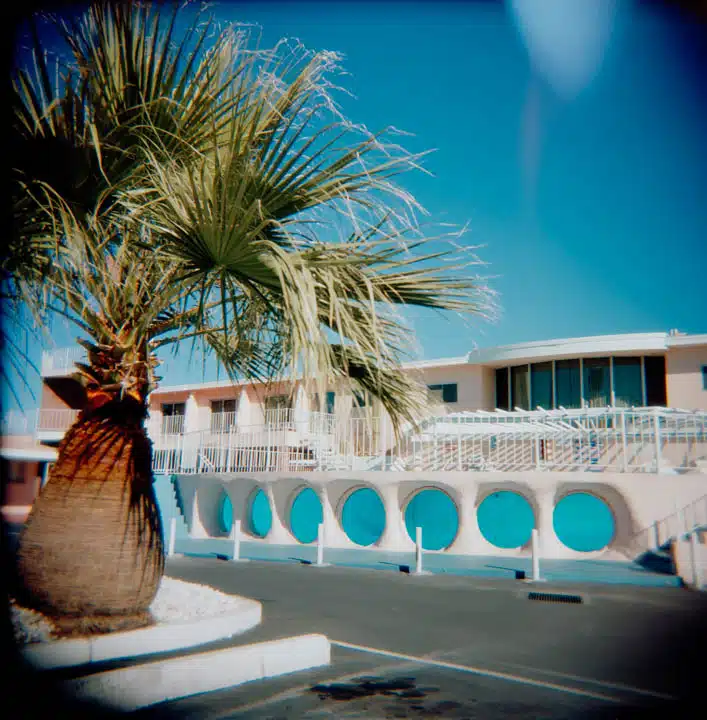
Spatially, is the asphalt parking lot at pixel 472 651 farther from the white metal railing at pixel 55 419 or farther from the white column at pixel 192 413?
the white metal railing at pixel 55 419

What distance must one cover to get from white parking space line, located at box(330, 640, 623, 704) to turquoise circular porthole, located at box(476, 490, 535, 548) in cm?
992

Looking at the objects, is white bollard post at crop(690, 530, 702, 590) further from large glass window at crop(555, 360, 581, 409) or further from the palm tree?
large glass window at crop(555, 360, 581, 409)

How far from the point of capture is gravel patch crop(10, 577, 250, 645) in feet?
20.0

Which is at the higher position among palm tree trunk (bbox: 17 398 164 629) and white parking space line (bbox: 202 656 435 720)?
palm tree trunk (bbox: 17 398 164 629)

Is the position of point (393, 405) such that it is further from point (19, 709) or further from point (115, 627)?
point (19, 709)

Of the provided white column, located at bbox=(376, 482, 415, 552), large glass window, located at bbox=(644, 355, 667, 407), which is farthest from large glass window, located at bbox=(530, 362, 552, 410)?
white column, located at bbox=(376, 482, 415, 552)

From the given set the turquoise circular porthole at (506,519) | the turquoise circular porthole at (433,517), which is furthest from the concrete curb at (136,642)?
the turquoise circular porthole at (433,517)

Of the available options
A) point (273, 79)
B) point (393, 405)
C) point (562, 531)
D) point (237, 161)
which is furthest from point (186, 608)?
point (562, 531)

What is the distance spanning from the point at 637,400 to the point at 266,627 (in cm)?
1662

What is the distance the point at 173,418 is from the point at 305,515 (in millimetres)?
10841

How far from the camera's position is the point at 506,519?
56.3 ft

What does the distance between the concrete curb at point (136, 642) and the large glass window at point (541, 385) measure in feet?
55.6

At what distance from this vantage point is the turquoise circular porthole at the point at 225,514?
2272cm

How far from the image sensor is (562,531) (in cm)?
1641
